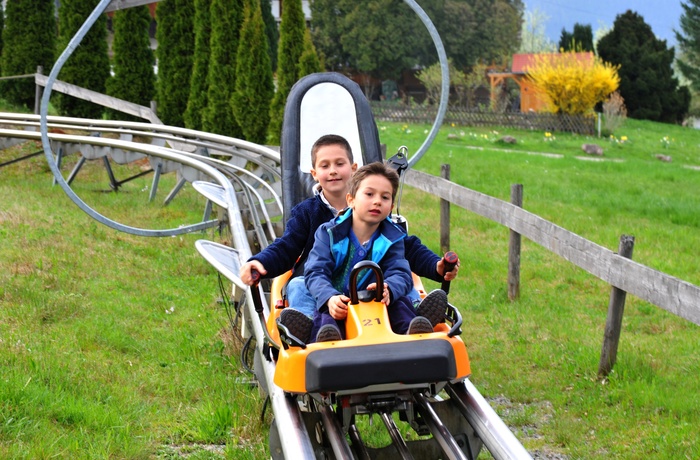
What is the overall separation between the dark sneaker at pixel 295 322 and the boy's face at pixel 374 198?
0.49m

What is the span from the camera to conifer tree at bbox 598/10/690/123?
34688 mm

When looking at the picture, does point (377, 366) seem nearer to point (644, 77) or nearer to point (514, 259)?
point (514, 259)

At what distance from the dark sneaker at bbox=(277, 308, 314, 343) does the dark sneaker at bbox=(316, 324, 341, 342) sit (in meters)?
0.10

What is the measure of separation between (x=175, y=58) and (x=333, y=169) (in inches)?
511

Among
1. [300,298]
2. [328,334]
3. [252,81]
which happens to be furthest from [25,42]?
[328,334]

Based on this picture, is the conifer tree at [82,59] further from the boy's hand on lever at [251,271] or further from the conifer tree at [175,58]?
the boy's hand on lever at [251,271]

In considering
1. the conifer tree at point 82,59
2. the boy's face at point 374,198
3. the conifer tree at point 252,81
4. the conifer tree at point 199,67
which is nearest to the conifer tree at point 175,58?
the conifer tree at point 199,67

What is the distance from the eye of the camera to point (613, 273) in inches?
197

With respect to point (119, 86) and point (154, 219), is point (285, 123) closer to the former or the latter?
point (154, 219)

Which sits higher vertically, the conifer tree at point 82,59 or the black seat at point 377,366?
the conifer tree at point 82,59

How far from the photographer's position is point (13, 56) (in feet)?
59.6

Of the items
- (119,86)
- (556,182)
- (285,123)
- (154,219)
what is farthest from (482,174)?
(285,123)

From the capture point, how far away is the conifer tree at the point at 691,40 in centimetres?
4594

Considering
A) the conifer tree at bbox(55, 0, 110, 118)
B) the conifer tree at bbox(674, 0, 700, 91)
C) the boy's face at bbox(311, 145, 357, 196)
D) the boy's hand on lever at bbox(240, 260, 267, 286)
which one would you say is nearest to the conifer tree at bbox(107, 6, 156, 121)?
the conifer tree at bbox(55, 0, 110, 118)
